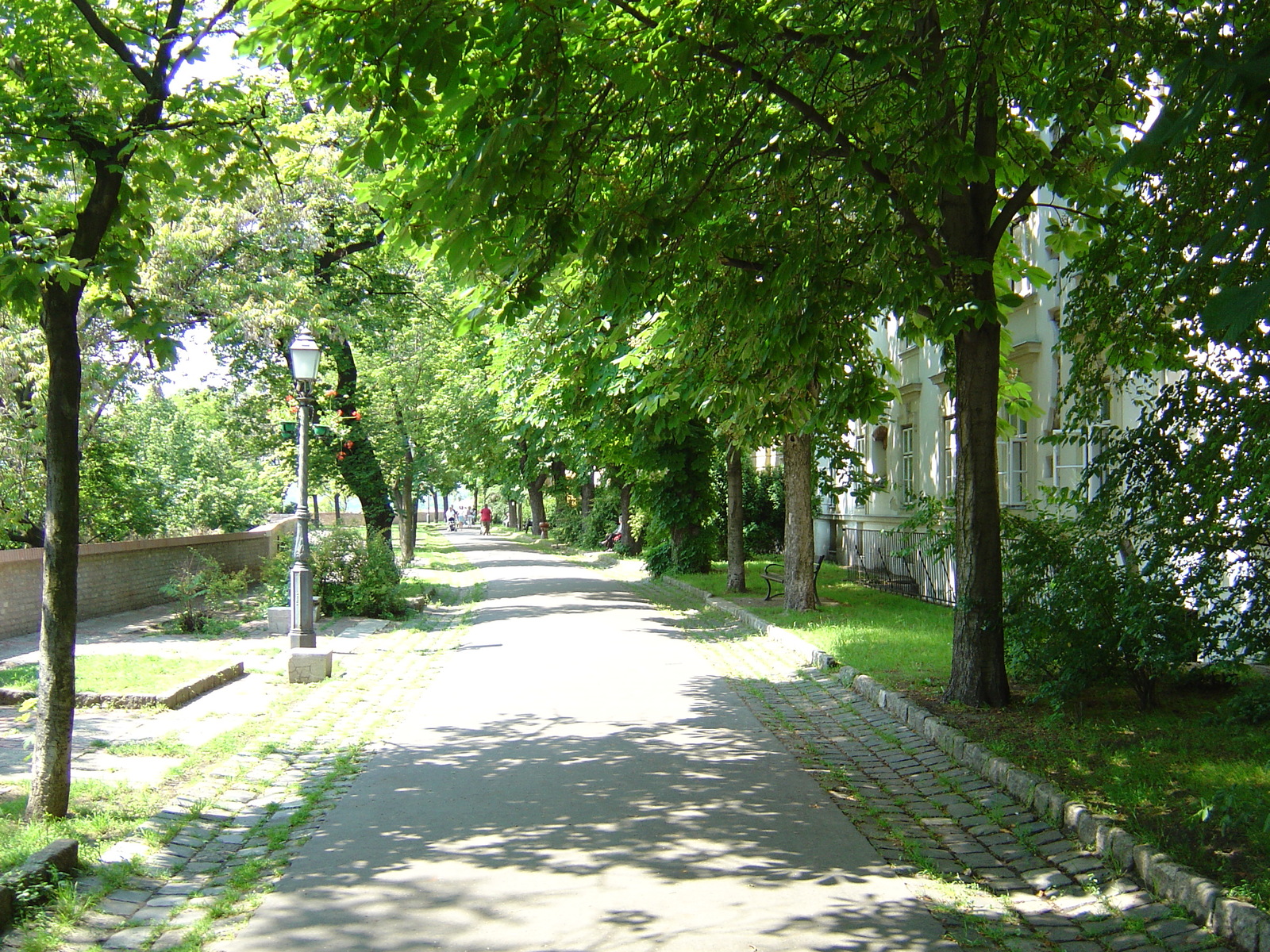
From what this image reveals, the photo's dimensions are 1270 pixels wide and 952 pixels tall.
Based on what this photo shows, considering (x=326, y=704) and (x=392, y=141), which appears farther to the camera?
(x=326, y=704)

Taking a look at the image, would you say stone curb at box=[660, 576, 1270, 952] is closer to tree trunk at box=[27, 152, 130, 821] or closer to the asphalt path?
the asphalt path

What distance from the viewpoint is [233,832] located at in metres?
6.41

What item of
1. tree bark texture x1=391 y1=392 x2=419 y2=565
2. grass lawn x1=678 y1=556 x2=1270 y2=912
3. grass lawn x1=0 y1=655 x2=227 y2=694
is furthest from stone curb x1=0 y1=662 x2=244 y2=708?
tree bark texture x1=391 y1=392 x2=419 y2=565

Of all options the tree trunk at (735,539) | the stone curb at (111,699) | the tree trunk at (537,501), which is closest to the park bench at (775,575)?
the tree trunk at (735,539)

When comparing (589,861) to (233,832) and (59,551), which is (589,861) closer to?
(233,832)

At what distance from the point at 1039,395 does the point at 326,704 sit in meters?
12.0

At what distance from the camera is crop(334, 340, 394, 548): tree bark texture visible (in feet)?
76.0

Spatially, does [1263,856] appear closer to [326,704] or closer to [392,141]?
[392,141]

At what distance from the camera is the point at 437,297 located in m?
28.0

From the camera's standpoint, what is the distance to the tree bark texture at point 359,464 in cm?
2317

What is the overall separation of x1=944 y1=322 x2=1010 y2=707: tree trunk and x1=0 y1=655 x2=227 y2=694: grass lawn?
735cm

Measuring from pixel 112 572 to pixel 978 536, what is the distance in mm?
14571

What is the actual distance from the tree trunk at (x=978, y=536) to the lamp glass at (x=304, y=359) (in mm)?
8625

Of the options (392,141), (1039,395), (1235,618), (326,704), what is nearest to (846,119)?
(392,141)
